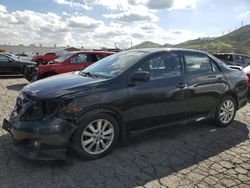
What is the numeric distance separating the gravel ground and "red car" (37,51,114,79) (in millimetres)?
6051

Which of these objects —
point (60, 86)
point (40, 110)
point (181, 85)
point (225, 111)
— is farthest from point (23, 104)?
point (225, 111)

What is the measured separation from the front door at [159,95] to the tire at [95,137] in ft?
1.22

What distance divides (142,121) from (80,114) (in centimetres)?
116

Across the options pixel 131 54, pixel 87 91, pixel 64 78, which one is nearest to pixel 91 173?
pixel 87 91

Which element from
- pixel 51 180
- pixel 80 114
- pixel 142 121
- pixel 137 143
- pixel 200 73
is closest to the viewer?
pixel 51 180

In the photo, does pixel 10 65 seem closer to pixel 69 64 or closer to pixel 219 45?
pixel 69 64

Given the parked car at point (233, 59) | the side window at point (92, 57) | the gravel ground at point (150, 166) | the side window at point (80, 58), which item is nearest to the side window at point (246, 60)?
the parked car at point (233, 59)

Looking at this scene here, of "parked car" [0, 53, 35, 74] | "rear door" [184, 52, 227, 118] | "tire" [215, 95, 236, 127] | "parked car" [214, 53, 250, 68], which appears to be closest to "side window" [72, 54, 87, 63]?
"parked car" [0, 53, 35, 74]

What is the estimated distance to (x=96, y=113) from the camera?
4.14 metres

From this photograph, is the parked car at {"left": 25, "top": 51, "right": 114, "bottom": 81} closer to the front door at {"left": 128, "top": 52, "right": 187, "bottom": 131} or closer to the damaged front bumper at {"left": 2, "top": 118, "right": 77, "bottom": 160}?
the front door at {"left": 128, "top": 52, "right": 187, "bottom": 131}

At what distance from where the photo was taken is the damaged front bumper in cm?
384

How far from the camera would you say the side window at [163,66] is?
15.9 feet

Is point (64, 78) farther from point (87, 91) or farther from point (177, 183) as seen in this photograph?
point (177, 183)

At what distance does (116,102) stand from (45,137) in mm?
1148
